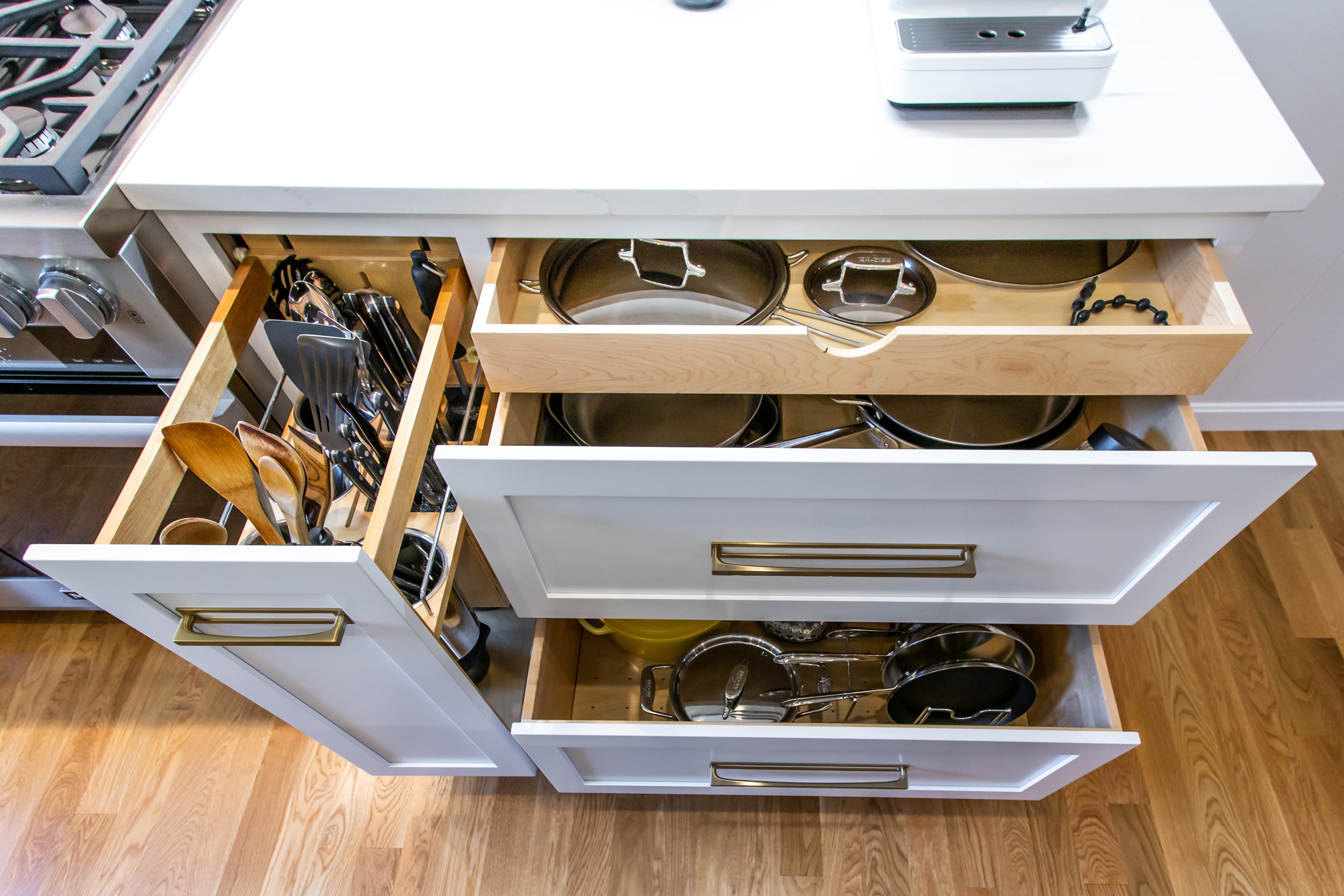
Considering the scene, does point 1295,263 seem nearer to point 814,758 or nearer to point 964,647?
point 964,647

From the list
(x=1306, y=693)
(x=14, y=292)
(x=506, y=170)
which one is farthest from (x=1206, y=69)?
(x=14, y=292)

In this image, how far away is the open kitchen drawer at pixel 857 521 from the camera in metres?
0.64

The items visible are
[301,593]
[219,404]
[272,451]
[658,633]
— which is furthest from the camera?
[658,633]

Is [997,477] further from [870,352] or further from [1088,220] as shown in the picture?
[1088,220]

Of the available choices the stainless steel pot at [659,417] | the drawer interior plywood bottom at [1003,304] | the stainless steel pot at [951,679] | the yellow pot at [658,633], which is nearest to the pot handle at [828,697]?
the stainless steel pot at [951,679]

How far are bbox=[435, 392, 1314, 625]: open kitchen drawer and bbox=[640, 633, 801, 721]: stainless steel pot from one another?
0.63 ft

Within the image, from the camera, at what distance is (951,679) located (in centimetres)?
100

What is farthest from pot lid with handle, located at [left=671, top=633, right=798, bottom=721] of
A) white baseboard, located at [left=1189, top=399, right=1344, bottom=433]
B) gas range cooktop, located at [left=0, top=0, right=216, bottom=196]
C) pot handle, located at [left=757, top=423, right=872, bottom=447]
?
white baseboard, located at [left=1189, top=399, right=1344, bottom=433]

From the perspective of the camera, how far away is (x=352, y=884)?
1175mm

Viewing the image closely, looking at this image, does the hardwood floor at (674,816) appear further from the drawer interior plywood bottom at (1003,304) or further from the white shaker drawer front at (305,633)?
the drawer interior plywood bottom at (1003,304)

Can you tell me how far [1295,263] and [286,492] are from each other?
4.90ft

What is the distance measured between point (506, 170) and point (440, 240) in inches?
5.8

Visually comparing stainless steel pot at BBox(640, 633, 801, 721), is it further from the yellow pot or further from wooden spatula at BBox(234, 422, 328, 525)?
wooden spatula at BBox(234, 422, 328, 525)

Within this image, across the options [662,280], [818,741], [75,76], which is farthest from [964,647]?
[75,76]
